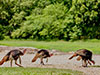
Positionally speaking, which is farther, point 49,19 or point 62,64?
point 49,19

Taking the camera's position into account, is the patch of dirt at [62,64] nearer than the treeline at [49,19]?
Yes

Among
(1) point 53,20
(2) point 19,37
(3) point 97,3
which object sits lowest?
(2) point 19,37

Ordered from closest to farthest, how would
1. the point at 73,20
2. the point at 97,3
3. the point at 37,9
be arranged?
the point at 97,3
the point at 73,20
the point at 37,9

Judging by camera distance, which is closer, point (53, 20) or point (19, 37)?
point (53, 20)

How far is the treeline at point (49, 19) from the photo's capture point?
36.2 m

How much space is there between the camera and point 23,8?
41.3 m

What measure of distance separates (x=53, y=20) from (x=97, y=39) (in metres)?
6.82

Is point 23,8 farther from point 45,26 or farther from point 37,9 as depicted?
point 45,26

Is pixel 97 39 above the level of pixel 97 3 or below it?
below

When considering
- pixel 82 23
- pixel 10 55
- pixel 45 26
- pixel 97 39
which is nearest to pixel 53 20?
→ pixel 45 26

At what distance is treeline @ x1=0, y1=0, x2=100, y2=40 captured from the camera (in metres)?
36.2

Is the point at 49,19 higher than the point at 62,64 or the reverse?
the reverse

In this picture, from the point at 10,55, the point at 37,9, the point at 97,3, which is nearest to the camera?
the point at 10,55

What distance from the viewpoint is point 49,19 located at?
38.5 m
